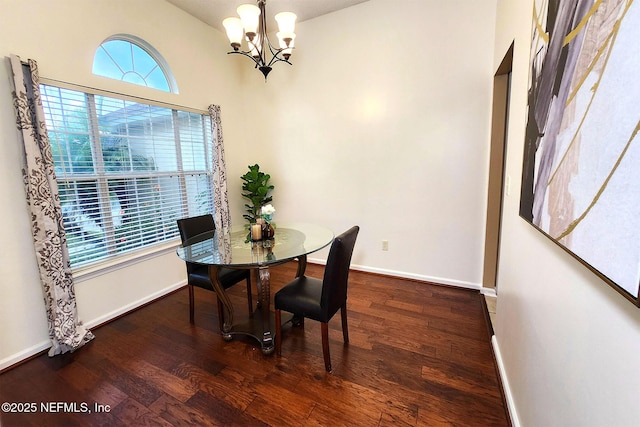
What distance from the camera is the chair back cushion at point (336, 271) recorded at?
5.41 ft

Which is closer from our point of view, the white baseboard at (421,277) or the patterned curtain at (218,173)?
the white baseboard at (421,277)

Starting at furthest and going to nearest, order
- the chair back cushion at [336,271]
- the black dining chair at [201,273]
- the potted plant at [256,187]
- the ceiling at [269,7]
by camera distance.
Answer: the potted plant at [256,187], the ceiling at [269,7], the black dining chair at [201,273], the chair back cushion at [336,271]

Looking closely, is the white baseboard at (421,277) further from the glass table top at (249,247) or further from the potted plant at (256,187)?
the potted plant at (256,187)

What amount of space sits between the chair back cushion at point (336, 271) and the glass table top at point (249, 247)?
0.28 meters

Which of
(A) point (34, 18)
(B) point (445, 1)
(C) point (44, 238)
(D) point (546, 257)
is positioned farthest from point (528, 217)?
(A) point (34, 18)

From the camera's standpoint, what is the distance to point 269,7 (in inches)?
116

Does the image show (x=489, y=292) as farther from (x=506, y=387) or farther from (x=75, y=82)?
(x=75, y=82)

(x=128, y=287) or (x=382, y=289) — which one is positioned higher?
(x=128, y=287)

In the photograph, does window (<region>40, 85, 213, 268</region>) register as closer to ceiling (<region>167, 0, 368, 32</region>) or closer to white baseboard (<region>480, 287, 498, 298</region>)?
ceiling (<region>167, 0, 368, 32</region>)

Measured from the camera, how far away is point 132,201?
2715mm

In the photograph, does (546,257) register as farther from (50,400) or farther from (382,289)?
(50,400)

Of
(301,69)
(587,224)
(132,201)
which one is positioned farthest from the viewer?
(301,69)

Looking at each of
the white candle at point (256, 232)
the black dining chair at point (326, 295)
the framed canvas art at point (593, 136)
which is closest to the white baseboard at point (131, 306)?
the white candle at point (256, 232)

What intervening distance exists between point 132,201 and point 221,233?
40.0 inches
